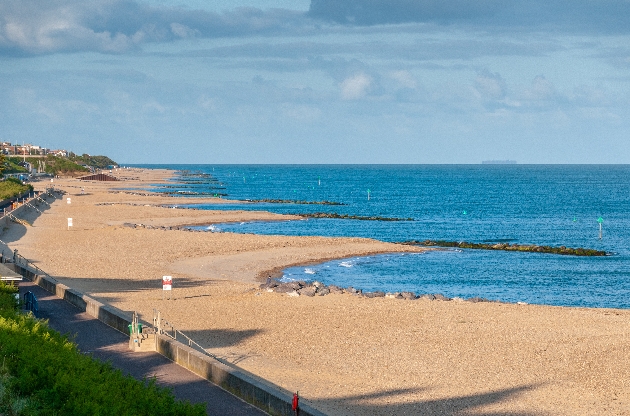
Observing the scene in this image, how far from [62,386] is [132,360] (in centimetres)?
552

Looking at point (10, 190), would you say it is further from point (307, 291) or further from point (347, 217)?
point (307, 291)

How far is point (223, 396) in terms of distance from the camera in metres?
16.2

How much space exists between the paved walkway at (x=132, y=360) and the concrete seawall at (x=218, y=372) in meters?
0.14

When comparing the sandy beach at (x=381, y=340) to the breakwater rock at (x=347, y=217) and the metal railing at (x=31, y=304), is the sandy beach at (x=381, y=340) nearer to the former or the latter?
the metal railing at (x=31, y=304)

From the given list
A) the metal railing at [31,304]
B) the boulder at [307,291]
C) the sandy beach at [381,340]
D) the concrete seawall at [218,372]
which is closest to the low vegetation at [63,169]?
the sandy beach at [381,340]

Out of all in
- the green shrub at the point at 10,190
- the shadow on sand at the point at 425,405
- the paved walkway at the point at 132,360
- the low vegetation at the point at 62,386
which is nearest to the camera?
the low vegetation at the point at 62,386

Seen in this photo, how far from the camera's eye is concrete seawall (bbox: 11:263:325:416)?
14969mm

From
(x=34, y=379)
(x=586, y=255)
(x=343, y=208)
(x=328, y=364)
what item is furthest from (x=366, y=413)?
(x=343, y=208)

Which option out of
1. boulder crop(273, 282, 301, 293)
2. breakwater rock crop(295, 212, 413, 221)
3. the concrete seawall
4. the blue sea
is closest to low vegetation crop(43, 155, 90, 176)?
A: the blue sea

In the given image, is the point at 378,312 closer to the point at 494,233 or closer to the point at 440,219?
the point at 494,233

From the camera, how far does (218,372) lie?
55.3 ft

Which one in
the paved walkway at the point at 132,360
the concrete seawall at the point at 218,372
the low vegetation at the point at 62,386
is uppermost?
the low vegetation at the point at 62,386

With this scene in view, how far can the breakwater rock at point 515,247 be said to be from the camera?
52841 mm

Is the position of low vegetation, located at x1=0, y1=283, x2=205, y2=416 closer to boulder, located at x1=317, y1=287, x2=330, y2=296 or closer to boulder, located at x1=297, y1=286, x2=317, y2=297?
boulder, located at x1=297, y1=286, x2=317, y2=297
